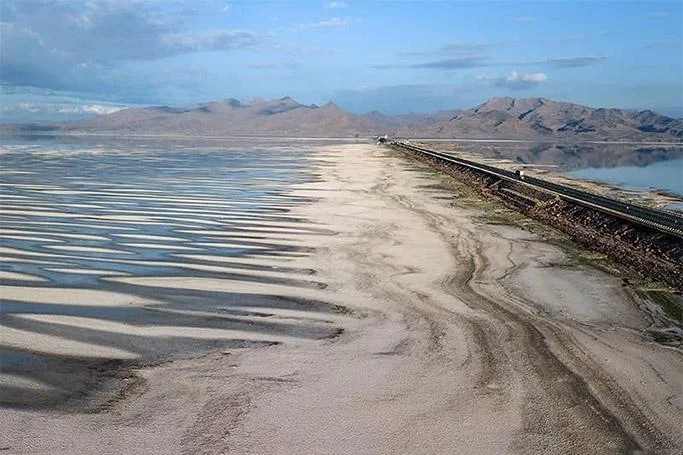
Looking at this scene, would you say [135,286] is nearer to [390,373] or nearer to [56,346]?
[56,346]

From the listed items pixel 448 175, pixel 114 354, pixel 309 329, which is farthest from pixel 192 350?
pixel 448 175

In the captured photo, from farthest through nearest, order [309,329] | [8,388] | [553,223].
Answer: [553,223], [309,329], [8,388]

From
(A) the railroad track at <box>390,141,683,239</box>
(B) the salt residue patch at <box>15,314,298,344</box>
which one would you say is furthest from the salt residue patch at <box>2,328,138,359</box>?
(A) the railroad track at <box>390,141,683,239</box>

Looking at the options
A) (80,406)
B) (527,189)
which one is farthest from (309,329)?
(527,189)

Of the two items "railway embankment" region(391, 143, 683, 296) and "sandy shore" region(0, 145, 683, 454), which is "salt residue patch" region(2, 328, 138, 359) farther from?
"railway embankment" region(391, 143, 683, 296)

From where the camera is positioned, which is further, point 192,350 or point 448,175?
point 448,175

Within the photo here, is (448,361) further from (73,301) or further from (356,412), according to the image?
(73,301)

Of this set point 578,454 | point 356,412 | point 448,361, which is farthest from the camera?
point 448,361
